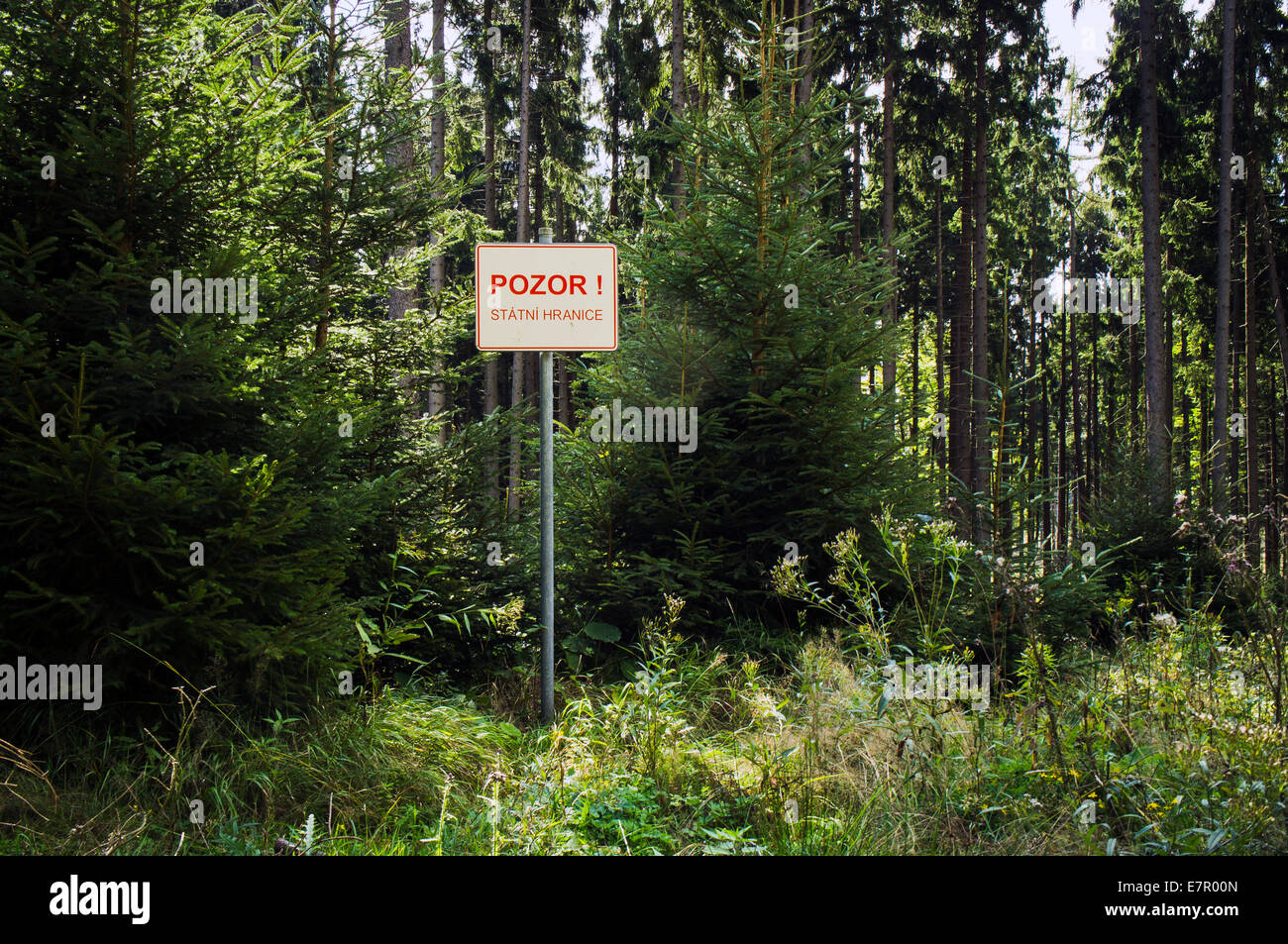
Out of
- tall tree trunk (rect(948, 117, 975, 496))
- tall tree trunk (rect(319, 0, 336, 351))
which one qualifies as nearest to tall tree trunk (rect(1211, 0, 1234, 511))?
tall tree trunk (rect(948, 117, 975, 496))

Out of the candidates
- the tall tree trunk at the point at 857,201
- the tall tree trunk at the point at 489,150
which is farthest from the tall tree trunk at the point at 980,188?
the tall tree trunk at the point at 489,150

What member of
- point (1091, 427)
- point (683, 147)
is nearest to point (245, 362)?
point (683, 147)

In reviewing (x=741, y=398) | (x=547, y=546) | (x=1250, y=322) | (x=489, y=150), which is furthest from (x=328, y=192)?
(x=1250, y=322)

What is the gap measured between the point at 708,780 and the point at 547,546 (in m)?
1.65

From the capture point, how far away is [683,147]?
21.0 ft

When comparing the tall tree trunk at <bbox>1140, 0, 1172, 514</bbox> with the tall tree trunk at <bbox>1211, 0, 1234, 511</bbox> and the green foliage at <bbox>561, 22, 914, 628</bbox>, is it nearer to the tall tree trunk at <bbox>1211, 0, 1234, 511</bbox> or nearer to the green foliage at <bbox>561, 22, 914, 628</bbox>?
the tall tree trunk at <bbox>1211, 0, 1234, 511</bbox>

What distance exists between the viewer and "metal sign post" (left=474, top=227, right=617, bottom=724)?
Result: 13.5 ft

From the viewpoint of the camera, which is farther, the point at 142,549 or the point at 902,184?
the point at 902,184

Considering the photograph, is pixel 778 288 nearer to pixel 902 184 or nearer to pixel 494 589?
pixel 494 589

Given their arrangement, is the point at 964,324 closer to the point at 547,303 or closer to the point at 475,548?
the point at 475,548

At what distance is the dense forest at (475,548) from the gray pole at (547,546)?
238 millimetres

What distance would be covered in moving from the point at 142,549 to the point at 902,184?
20.8m

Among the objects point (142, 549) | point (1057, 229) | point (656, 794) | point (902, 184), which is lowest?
point (656, 794)

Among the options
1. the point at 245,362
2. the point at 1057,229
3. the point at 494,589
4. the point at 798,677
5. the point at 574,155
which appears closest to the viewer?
the point at 245,362
